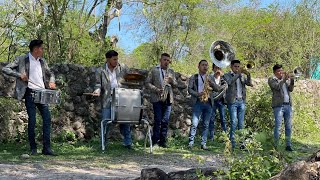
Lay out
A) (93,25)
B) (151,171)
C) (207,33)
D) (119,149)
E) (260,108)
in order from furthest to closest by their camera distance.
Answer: (207,33)
(93,25)
(260,108)
(119,149)
(151,171)

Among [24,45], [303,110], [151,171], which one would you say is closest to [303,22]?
[303,110]

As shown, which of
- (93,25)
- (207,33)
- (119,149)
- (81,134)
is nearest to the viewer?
(119,149)

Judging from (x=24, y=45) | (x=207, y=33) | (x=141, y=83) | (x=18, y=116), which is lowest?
(x=18, y=116)

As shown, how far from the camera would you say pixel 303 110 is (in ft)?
44.7

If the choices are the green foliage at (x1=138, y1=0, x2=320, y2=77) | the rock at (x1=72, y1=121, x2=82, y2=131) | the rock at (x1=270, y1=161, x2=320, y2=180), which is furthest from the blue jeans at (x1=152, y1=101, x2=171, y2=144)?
the green foliage at (x1=138, y1=0, x2=320, y2=77)

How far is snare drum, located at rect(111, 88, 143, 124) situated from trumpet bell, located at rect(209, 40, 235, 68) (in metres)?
2.18

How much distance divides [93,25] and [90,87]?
391cm

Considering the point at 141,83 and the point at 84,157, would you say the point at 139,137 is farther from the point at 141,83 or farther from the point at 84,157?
the point at 84,157

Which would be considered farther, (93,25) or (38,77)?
(93,25)

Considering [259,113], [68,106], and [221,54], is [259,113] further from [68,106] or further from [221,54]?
[68,106]

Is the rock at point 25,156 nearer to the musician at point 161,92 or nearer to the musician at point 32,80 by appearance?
the musician at point 32,80

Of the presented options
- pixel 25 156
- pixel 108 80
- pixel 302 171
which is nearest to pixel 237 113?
pixel 108 80

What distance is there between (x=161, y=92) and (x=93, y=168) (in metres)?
2.81

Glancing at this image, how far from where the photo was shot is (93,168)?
6438 millimetres
